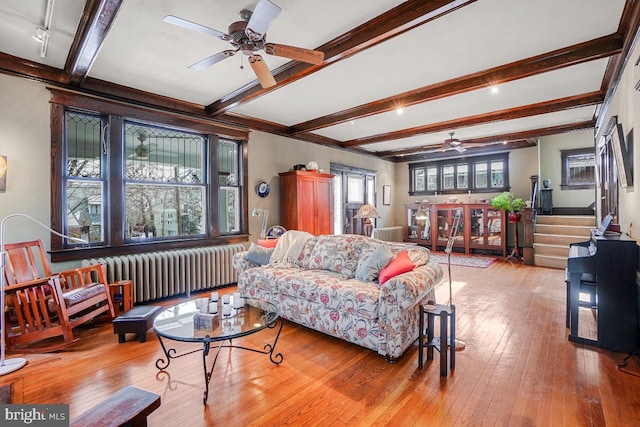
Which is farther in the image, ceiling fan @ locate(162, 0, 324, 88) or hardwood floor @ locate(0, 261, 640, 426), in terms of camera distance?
ceiling fan @ locate(162, 0, 324, 88)

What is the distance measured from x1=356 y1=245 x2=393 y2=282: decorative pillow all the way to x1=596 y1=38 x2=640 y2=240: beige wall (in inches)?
81.2

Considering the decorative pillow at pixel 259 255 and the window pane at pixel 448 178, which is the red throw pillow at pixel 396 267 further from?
the window pane at pixel 448 178

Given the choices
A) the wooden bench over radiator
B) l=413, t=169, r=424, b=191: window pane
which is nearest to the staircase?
l=413, t=169, r=424, b=191: window pane

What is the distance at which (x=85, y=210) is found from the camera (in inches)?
147


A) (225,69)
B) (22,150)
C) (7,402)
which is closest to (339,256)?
(225,69)

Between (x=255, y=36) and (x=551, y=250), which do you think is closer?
(x=255, y=36)

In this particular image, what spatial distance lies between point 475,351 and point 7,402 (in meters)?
3.11

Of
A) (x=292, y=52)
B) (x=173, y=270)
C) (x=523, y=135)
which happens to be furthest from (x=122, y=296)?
(x=523, y=135)

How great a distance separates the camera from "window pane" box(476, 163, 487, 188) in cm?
802

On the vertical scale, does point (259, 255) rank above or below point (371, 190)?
below

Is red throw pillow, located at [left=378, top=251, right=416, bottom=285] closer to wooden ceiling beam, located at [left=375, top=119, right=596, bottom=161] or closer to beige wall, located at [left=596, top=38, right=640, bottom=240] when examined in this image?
beige wall, located at [left=596, top=38, right=640, bottom=240]

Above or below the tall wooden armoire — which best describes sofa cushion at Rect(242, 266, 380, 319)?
below

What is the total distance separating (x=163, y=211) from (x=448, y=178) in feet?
23.9

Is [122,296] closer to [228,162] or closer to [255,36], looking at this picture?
[228,162]
